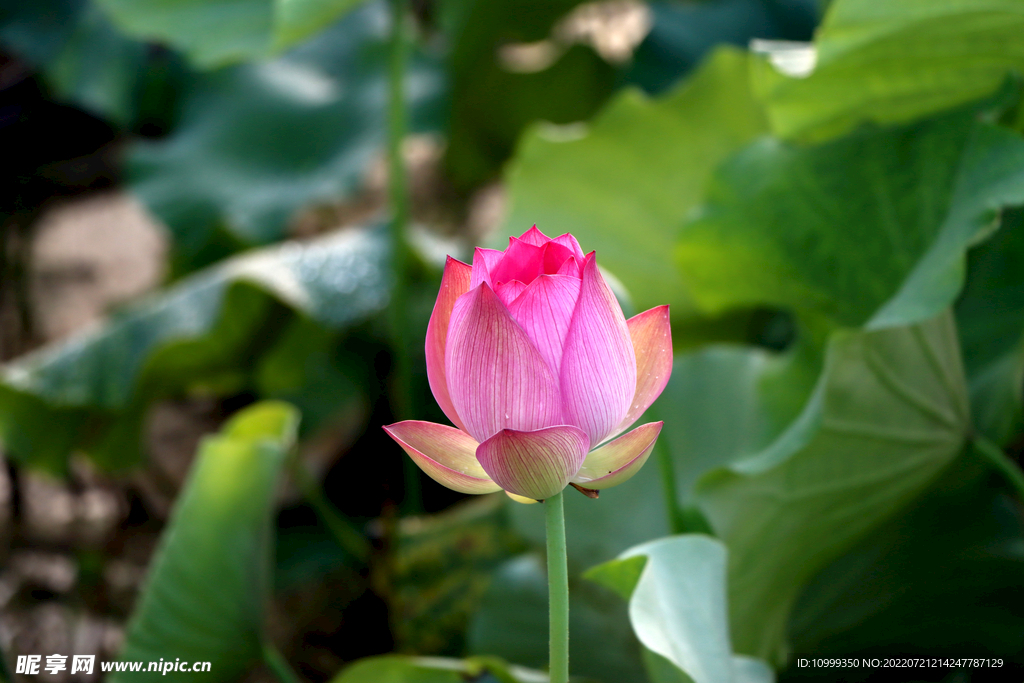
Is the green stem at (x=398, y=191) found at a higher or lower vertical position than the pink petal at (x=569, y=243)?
higher

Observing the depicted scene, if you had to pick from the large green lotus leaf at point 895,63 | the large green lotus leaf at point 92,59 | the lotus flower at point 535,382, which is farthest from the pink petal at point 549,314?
the large green lotus leaf at point 92,59

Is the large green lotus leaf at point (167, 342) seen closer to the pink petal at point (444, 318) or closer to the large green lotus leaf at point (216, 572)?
the large green lotus leaf at point (216, 572)

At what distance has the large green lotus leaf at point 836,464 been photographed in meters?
0.51

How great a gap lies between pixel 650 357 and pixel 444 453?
3.0 inches

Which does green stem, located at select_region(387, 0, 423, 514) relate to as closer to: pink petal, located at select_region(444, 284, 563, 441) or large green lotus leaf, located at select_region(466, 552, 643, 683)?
large green lotus leaf, located at select_region(466, 552, 643, 683)

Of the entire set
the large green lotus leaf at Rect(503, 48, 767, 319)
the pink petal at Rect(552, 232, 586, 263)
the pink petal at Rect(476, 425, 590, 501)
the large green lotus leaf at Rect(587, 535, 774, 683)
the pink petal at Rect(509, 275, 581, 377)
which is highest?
the large green lotus leaf at Rect(503, 48, 767, 319)

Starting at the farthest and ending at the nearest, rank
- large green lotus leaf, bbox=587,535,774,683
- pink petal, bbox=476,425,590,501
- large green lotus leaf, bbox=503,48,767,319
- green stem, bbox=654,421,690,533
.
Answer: large green lotus leaf, bbox=503,48,767,319
green stem, bbox=654,421,690,533
large green lotus leaf, bbox=587,535,774,683
pink petal, bbox=476,425,590,501

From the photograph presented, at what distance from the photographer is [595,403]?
0.81ft

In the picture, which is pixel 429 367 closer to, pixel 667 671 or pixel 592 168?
pixel 667 671

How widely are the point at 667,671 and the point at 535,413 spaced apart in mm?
207

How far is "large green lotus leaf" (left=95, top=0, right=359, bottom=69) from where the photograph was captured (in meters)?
0.93

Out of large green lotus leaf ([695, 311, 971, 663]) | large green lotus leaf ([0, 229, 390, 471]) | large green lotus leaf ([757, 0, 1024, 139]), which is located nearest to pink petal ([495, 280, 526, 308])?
large green lotus leaf ([695, 311, 971, 663])

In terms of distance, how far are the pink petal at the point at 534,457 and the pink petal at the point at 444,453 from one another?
0.03 feet

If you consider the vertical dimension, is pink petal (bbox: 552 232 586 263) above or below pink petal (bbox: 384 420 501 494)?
above
